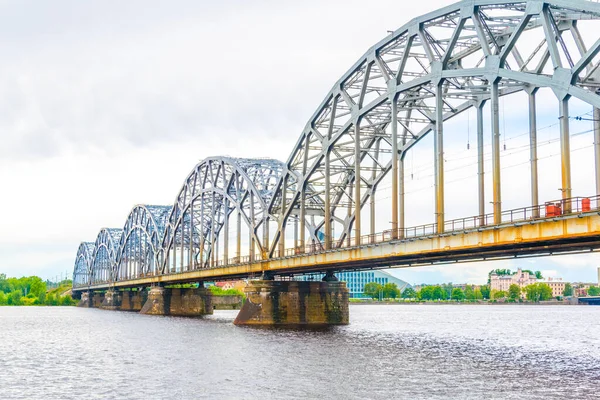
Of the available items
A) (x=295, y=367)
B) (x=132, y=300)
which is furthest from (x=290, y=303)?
(x=132, y=300)

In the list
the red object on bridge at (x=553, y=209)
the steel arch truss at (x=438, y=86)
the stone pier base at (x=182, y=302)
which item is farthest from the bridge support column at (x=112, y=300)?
the red object on bridge at (x=553, y=209)

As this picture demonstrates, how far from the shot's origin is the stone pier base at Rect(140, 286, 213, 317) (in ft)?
432

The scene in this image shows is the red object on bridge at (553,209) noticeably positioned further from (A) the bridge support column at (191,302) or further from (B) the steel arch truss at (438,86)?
(A) the bridge support column at (191,302)

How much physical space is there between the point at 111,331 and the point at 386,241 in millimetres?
40906

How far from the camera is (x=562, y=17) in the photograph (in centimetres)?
4747

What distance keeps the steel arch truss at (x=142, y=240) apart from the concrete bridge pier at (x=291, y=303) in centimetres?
7322

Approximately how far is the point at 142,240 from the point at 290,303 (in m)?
103

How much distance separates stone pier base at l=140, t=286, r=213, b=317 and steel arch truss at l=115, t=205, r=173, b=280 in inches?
630

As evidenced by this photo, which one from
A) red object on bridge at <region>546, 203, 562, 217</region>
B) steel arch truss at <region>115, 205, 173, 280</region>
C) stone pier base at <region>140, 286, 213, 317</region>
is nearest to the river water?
red object on bridge at <region>546, 203, 562, 217</region>

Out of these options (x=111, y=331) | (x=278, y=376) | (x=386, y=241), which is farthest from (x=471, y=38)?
(x=111, y=331)

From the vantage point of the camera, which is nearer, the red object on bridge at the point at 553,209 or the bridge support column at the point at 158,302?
the red object on bridge at the point at 553,209

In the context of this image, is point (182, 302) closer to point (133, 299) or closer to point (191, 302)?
point (191, 302)

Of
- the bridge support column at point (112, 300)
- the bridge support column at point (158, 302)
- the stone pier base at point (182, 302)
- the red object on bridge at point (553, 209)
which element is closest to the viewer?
the red object on bridge at point (553, 209)

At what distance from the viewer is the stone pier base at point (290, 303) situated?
270ft
